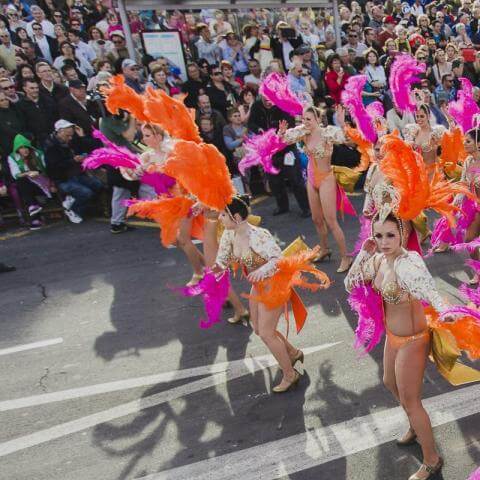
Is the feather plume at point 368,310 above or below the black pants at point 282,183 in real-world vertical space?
above

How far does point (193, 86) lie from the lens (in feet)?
31.8

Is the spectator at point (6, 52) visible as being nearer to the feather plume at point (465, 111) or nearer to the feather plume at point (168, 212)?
the feather plume at point (168, 212)

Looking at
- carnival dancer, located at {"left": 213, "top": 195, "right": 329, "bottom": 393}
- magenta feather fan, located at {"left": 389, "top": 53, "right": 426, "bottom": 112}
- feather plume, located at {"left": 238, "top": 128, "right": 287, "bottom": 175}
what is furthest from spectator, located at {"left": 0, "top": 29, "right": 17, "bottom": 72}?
carnival dancer, located at {"left": 213, "top": 195, "right": 329, "bottom": 393}

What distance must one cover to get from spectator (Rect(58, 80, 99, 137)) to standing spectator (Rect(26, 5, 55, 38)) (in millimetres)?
2352

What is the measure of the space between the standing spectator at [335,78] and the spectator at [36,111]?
5032 millimetres

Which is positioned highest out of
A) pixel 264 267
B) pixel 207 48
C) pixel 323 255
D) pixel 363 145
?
pixel 207 48

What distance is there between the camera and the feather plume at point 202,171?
3924 millimetres

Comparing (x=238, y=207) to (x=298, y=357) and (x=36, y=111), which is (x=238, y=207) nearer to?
(x=298, y=357)

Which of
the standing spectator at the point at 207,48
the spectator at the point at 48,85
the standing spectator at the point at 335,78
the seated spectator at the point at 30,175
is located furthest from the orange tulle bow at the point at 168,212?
the standing spectator at the point at 207,48

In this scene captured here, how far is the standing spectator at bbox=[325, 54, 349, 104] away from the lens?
1036 centimetres

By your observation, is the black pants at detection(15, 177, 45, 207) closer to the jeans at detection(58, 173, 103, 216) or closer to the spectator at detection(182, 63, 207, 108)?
the jeans at detection(58, 173, 103, 216)

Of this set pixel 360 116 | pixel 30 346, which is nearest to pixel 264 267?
pixel 360 116

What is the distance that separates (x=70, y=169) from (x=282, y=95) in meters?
3.95

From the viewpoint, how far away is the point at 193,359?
4910 millimetres
